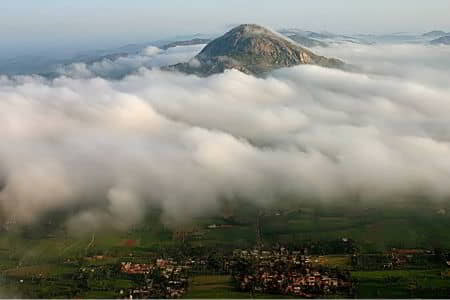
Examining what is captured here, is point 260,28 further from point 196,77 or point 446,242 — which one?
point 446,242

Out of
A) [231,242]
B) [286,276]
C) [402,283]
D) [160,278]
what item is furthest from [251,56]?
[402,283]

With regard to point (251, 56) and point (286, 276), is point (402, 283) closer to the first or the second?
point (286, 276)

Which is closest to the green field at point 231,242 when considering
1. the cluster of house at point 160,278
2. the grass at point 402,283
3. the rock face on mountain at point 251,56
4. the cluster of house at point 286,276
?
the grass at point 402,283

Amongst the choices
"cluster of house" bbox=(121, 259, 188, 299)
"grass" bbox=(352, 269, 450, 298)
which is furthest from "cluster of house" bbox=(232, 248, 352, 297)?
"cluster of house" bbox=(121, 259, 188, 299)

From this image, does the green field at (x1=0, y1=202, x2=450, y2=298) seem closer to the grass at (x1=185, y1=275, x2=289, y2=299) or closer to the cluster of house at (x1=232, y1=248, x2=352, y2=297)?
the grass at (x1=185, y1=275, x2=289, y2=299)

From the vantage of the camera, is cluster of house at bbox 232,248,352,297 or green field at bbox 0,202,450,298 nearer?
cluster of house at bbox 232,248,352,297

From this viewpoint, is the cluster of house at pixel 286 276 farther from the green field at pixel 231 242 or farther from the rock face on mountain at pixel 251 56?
the rock face on mountain at pixel 251 56
